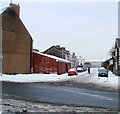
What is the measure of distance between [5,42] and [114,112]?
33.6 metres

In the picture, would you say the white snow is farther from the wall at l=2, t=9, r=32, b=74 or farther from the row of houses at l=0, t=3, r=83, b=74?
the row of houses at l=0, t=3, r=83, b=74

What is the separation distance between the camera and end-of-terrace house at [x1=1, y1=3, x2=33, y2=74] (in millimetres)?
41800

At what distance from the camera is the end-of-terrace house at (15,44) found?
137 feet

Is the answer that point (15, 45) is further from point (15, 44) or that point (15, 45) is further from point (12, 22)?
point (12, 22)

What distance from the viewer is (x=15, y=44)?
4350 cm

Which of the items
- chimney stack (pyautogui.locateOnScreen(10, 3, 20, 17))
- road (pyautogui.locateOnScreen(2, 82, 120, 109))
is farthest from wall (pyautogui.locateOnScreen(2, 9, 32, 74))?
road (pyautogui.locateOnScreen(2, 82, 120, 109))

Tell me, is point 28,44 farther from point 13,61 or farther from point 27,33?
point 13,61

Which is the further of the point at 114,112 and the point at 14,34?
the point at 14,34

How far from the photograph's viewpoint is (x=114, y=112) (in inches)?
423

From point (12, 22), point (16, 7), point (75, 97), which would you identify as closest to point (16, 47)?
point (12, 22)

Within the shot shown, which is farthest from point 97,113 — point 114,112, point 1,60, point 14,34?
point 14,34

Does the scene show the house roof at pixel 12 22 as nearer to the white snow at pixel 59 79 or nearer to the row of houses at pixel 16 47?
the row of houses at pixel 16 47

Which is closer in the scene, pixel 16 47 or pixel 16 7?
pixel 16 47

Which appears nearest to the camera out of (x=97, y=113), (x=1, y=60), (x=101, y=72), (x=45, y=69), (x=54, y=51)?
(x=97, y=113)
